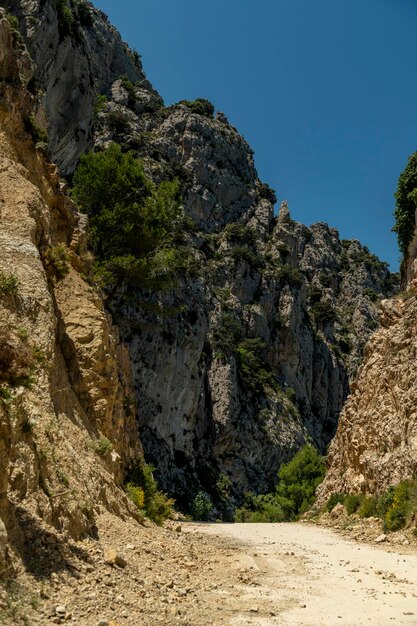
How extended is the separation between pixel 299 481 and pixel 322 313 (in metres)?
44.3

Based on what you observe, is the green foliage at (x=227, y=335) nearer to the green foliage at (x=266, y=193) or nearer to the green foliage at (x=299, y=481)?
the green foliage at (x=299, y=481)

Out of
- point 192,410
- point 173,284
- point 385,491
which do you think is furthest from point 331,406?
point 385,491

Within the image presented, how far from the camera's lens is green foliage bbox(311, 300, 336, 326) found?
79.4m

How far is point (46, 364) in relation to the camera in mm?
10125

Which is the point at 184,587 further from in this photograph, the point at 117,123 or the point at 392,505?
the point at 117,123

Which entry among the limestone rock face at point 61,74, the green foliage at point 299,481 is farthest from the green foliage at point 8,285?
the green foliage at point 299,481

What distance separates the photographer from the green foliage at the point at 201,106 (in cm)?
7838

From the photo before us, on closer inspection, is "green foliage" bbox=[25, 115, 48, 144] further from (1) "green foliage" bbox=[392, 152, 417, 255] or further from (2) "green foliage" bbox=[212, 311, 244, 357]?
(2) "green foliage" bbox=[212, 311, 244, 357]

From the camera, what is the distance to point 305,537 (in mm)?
15758

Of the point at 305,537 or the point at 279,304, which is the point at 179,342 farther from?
the point at 305,537

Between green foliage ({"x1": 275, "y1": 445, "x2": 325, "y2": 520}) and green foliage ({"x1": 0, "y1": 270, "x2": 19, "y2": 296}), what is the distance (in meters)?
30.1

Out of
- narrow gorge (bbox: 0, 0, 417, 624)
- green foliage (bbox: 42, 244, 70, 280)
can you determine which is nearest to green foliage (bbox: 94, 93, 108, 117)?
narrow gorge (bbox: 0, 0, 417, 624)

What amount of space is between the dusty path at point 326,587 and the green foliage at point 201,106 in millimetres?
74061

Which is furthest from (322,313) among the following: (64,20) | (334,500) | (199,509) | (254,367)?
(334,500)
